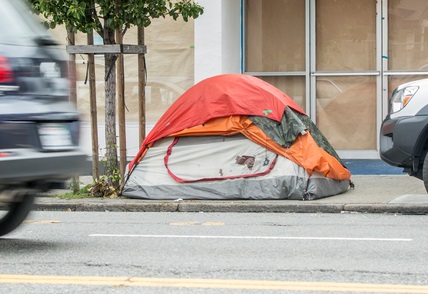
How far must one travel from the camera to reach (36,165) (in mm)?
6680

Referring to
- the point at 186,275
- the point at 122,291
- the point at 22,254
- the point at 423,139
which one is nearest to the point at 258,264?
the point at 186,275

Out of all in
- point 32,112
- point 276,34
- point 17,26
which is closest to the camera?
point 32,112

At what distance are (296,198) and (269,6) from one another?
6114 millimetres

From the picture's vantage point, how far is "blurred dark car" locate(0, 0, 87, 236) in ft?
21.7

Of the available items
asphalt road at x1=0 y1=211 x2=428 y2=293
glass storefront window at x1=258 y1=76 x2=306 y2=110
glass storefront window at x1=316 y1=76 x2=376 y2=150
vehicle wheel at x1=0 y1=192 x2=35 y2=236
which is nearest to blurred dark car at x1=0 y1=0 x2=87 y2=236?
vehicle wheel at x1=0 y1=192 x2=35 y2=236

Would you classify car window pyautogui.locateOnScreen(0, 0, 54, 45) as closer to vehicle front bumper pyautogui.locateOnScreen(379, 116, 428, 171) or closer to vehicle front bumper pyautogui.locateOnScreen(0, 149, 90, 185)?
A: vehicle front bumper pyautogui.locateOnScreen(0, 149, 90, 185)

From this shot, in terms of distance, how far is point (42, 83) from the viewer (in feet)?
22.7

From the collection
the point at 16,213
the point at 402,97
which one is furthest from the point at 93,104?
the point at 16,213

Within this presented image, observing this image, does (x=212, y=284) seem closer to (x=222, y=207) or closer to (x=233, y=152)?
(x=222, y=207)

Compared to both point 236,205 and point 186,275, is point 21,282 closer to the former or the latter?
point 186,275

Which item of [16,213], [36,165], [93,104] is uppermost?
[36,165]

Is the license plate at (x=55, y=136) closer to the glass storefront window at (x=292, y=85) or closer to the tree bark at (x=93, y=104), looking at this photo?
the tree bark at (x=93, y=104)

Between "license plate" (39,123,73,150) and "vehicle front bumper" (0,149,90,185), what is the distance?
0.06 meters

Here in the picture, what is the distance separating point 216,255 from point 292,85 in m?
9.98
